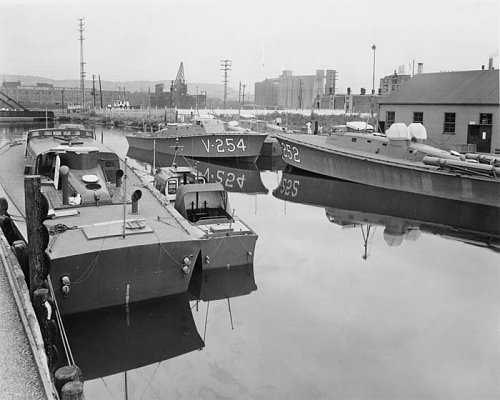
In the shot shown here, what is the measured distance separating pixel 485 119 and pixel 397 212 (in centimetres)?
1426

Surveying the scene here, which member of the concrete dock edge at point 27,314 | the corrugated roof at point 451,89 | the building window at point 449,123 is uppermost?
the corrugated roof at point 451,89

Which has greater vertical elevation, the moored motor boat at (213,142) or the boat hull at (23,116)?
the boat hull at (23,116)

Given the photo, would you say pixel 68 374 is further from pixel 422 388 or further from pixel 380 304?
A: pixel 380 304

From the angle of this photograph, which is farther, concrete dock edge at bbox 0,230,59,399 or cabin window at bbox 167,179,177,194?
cabin window at bbox 167,179,177,194

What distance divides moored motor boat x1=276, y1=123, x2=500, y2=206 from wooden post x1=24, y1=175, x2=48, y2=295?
22.5 metres

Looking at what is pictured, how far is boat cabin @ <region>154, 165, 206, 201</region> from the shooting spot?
21212mm

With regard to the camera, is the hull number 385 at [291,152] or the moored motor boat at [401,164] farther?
the hull number 385 at [291,152]

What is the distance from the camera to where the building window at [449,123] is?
3738cm

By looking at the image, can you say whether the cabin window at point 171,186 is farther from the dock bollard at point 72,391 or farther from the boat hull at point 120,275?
the dock bollard at point 72,391

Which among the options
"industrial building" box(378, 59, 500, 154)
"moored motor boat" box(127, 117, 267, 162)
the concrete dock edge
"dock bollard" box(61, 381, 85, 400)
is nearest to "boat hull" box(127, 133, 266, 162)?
"moored motor boat" box(127, 117, 267, 162)

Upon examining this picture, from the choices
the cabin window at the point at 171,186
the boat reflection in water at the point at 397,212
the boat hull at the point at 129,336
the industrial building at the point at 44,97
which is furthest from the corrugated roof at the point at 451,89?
the industrial building at the point at 44,97

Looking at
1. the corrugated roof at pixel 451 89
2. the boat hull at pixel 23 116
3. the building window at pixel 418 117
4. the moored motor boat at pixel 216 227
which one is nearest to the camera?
the moored motor boat at pixel 216 227

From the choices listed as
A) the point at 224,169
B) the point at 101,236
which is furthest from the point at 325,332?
the point at 224,169

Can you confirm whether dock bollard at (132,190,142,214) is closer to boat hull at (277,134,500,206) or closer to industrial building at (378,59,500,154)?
boat hull at (277,134,500,206)
